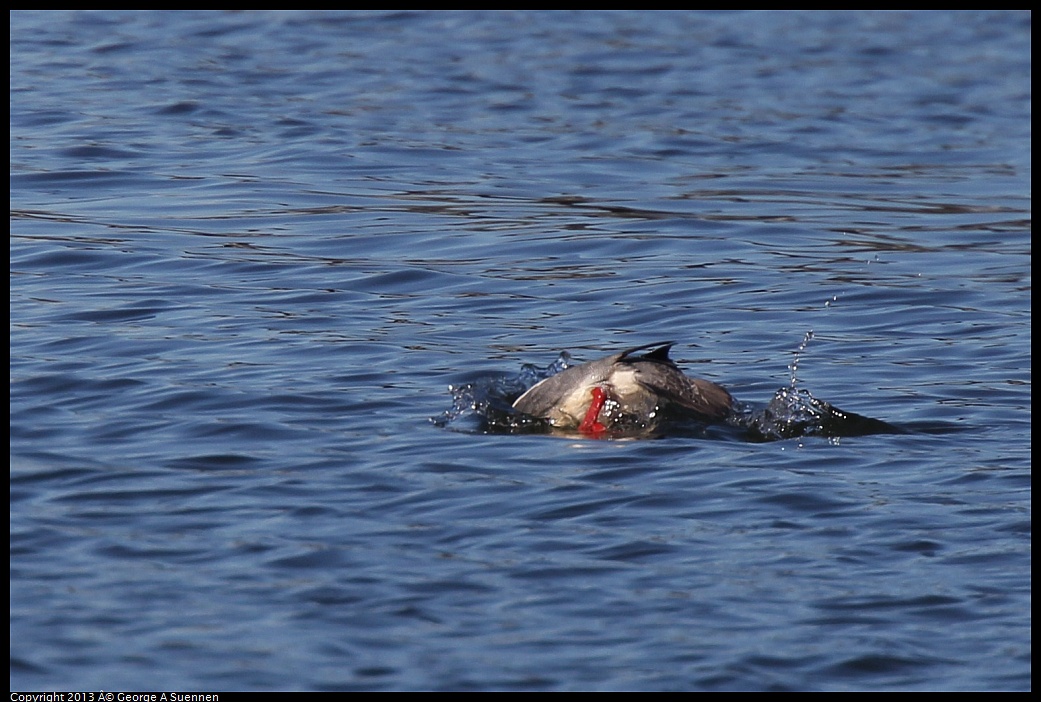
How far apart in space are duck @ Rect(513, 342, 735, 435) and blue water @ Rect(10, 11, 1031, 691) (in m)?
0.19

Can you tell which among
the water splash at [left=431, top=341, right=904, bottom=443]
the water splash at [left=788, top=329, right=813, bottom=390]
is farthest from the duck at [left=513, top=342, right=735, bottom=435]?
the water splash at [left=788, top=329, right=813, bottom=390]

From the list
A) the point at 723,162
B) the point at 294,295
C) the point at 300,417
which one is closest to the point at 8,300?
the point at 294,295

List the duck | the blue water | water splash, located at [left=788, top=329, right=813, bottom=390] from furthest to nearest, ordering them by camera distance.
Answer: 1. water splash, located at [left=788, top=329, right=813, bottom=390]
2. the duck
3. the blue water

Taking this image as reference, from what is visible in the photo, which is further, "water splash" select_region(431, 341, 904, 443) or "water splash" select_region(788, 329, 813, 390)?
"water splash" select_region(788, 329, 813, 390)

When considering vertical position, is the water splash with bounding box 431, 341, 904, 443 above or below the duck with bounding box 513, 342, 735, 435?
below

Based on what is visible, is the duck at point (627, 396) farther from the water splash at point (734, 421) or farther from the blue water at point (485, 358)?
the blue water at point (485, 358)

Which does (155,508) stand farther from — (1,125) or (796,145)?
(796,145)

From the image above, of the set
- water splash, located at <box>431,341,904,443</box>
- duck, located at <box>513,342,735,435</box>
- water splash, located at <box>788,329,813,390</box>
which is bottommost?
water splash, located at <box>788,329,813,390</box>

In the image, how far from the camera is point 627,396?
7.85m

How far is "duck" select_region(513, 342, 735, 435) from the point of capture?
7840mm

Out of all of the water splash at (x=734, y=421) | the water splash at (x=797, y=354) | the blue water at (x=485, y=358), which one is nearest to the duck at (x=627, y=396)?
the water splash at (x=734, y=421)

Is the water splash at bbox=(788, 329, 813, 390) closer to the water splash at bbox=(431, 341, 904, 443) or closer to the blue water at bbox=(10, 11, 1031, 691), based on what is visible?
the blue water at bbox=(10, 11, 1031, 691)

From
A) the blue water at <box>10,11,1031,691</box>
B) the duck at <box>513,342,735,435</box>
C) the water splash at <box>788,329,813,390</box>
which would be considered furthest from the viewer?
the water splash at <box>788,329,813,390</box>

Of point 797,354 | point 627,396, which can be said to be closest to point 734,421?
point 627,396
